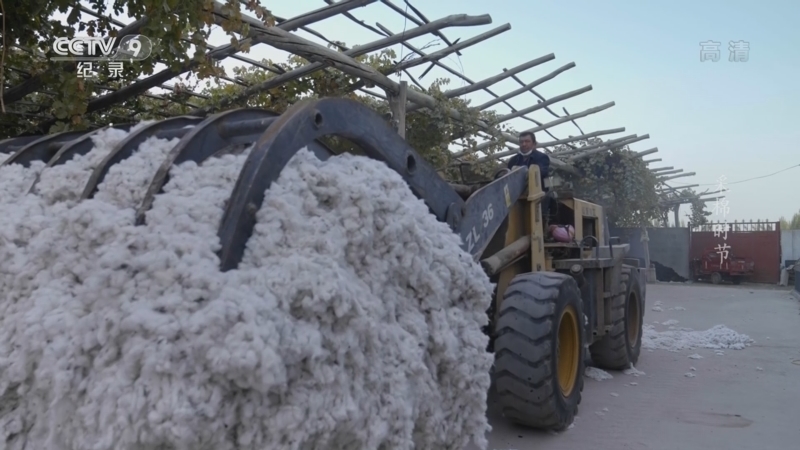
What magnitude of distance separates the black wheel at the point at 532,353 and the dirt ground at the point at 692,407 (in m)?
0.22

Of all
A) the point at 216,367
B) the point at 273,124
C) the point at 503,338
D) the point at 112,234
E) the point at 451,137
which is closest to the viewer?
the point at 216,367

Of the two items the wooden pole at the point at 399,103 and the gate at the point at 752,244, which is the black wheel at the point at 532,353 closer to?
the wooden pole at the point at 399,103

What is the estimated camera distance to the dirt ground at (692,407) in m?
4.43

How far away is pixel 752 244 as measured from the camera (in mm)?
24078

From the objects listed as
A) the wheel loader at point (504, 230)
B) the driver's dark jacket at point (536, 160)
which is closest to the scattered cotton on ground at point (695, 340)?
the wheel loader at point (504, 230)

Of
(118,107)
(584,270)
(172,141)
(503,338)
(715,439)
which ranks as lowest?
(715,439)

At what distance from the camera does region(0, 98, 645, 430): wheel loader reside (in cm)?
231

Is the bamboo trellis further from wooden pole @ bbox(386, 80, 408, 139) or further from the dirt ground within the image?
the dirt ground

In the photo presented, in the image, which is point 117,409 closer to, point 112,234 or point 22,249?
point 112,234

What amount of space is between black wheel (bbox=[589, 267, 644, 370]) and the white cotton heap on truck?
426 centimetres

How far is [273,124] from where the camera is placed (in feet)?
7.64

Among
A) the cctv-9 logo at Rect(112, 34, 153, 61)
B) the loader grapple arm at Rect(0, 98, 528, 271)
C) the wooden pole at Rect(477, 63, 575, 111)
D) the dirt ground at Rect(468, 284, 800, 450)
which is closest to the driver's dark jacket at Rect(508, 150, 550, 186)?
the dirt ground at Rect(468, 284, 800, 450)

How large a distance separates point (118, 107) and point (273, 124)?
6349 millimetres

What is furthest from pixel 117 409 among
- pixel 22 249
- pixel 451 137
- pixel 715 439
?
pixel 451 137
